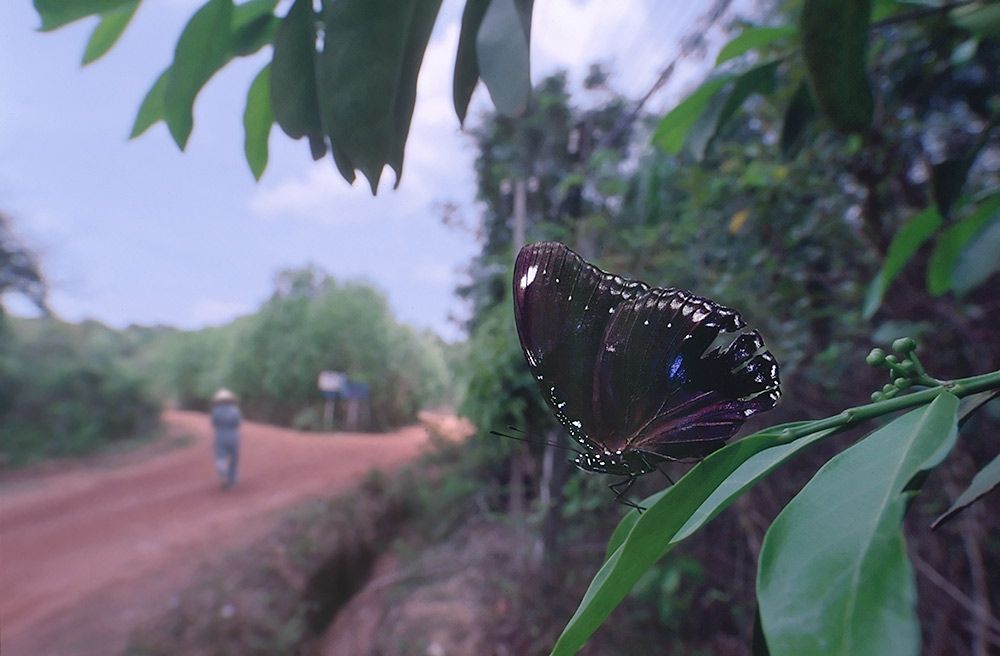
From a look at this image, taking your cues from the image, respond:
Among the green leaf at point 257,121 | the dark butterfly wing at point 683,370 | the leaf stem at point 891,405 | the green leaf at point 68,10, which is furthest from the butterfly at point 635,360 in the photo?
the green leaf at point 68,10

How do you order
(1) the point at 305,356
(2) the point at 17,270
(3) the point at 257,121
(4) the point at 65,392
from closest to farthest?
1. (3) the point at 257,121
2. (2) the point at 17,270
3. (4) the point at 65,392
4. (1) the point at 305,356

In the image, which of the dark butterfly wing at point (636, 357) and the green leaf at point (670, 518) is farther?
the dark butterfly wing at point (636, 357)

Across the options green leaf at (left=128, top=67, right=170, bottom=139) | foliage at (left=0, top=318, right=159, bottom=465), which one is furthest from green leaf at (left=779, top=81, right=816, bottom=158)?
foliage at (left=0, top=318, right=159, bottom=465)

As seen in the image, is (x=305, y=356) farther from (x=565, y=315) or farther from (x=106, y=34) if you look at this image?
(x=565, y=315)

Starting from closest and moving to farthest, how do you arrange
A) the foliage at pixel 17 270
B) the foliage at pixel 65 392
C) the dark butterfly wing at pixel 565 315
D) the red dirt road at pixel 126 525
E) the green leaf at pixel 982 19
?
the dark butterfly wing at pixel 565 315, the green leaf at pixel 982 19, the foliage at pixel 17 270, the red dirt road at pixel 126 525, the foliage at pixel 65 392

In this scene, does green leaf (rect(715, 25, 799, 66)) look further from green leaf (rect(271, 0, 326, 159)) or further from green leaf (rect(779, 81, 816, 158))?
green leaf (rect(271, 0, 326, 159))

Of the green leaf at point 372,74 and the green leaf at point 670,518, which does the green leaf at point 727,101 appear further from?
the green leaf at point 670,518

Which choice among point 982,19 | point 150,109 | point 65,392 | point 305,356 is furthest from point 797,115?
point 65,392
